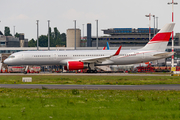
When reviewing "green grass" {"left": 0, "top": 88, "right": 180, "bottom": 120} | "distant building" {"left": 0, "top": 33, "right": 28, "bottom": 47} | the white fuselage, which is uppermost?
"distant building" {"left": 0, "top": 33, "right": 28, "bottom": 47}

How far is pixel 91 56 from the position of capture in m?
Answer: 55.2

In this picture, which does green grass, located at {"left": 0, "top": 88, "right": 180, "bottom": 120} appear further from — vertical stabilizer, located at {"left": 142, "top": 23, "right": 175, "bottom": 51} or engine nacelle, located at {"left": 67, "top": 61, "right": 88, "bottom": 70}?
vertical stabilizer, located at {"left": 142, "top": 23, "right": 175, "bottom": 51}

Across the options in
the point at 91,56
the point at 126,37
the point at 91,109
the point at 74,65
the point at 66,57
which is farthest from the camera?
the point at 126,37

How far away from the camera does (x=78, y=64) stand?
5294cm

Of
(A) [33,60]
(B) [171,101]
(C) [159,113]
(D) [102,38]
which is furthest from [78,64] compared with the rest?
(D) [102,38]

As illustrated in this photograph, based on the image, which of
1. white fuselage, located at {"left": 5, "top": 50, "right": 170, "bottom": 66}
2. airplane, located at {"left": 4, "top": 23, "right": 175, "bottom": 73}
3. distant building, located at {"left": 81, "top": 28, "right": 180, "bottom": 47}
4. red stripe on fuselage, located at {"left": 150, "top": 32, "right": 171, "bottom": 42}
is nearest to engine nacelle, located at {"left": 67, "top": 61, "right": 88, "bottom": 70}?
airplane, located at {"left": 4, "top": 23, "right": 175, "bottom": 73}

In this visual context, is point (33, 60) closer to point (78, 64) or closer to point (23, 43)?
point (78, 64)

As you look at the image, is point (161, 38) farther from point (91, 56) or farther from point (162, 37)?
point (91, 56)

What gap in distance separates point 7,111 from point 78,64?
3841 cm

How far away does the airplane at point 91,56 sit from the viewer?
54.0 m

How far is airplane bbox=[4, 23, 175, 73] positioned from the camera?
54.0m

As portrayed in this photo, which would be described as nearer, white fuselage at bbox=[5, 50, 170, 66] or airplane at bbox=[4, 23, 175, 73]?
airplane at bbox=[4, 23, 175, 73]

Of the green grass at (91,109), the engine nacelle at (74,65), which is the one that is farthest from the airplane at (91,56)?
the green grass at (91,109)

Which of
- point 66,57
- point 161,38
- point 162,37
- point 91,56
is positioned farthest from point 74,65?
point 162,37
